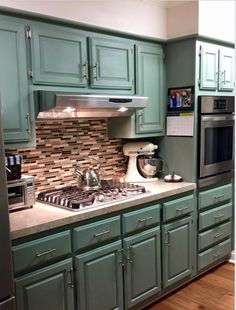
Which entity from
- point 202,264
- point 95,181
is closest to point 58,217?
point 95,181

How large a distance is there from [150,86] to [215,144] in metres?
0.79

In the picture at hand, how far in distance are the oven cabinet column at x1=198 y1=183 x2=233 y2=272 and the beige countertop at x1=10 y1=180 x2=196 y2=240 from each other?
0.54 metres

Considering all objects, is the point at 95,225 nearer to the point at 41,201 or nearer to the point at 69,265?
the point at 69,265

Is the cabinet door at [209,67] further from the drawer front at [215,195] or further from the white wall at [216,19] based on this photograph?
the drawer front at [215,195]

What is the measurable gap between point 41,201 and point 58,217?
1.43 feet

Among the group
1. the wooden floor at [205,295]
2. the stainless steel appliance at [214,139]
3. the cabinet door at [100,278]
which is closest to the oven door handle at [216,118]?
the stainless steel appliance at [214,139]

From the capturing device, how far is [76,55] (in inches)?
97.0

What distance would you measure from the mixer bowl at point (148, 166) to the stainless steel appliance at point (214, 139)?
1.26ft

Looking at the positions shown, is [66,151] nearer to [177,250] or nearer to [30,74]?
[30,74]

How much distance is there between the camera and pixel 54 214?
217 cm

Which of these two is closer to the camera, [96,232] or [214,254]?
[96,232]

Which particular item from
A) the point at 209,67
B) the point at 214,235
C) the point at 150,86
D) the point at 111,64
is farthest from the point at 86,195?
the point at 209,67

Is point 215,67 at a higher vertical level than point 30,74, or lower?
higher

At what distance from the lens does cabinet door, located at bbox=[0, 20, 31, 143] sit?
83.2 inches
